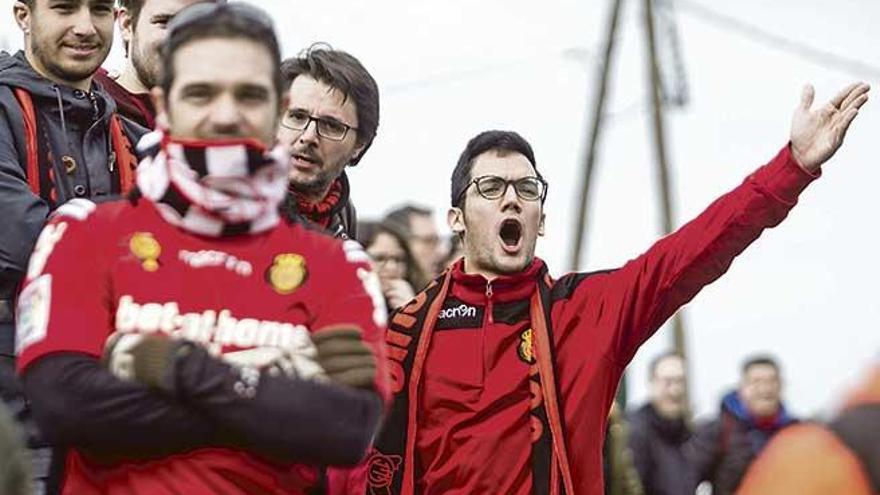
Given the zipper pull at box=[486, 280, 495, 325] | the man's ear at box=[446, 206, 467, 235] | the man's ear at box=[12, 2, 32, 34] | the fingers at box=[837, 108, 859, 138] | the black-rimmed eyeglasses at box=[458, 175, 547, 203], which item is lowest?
the zipper pull at box=[486, 280, 495, 325]

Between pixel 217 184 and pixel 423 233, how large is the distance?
618 centimetres

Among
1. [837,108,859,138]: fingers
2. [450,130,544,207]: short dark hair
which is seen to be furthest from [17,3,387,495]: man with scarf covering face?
[450,130,544,207]: short dark hair

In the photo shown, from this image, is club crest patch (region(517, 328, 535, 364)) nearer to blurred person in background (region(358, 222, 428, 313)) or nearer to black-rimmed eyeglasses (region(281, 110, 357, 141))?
black-rimmed eyeglasses (region(281, 110, 357, 141))

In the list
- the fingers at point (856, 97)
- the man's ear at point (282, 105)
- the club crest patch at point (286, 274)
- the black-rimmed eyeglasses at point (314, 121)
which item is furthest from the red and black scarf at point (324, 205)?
the club crest patch at point (286, 274)

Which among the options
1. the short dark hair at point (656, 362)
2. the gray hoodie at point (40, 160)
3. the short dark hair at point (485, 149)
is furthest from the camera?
the short dark hair at point (656, 362)

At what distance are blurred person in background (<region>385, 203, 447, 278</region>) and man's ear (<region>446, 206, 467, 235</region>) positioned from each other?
3.09 m

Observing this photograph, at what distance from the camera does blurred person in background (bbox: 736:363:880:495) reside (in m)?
2.71

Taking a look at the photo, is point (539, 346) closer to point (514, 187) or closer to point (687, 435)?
point (514, 187)

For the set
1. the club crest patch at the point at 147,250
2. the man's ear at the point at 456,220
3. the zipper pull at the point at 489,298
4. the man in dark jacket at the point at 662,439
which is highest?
the man's ear at the point at 456,220

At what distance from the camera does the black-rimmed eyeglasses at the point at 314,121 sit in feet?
20.8

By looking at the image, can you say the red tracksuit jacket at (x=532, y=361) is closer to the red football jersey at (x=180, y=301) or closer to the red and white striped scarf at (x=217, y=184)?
the red football jersey at (x=180, y=301)

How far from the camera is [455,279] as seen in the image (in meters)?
6.55

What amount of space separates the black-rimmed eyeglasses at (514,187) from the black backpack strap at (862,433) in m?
3.90

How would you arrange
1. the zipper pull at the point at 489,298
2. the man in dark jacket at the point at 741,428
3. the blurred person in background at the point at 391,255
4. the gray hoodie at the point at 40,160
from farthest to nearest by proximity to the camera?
the man in dark jacket at the point at 741,428 → the blurred person in background at the point at 391,255 → the zipper pull at the point at 489,298 → the gray hoodie at the point at 40,160
